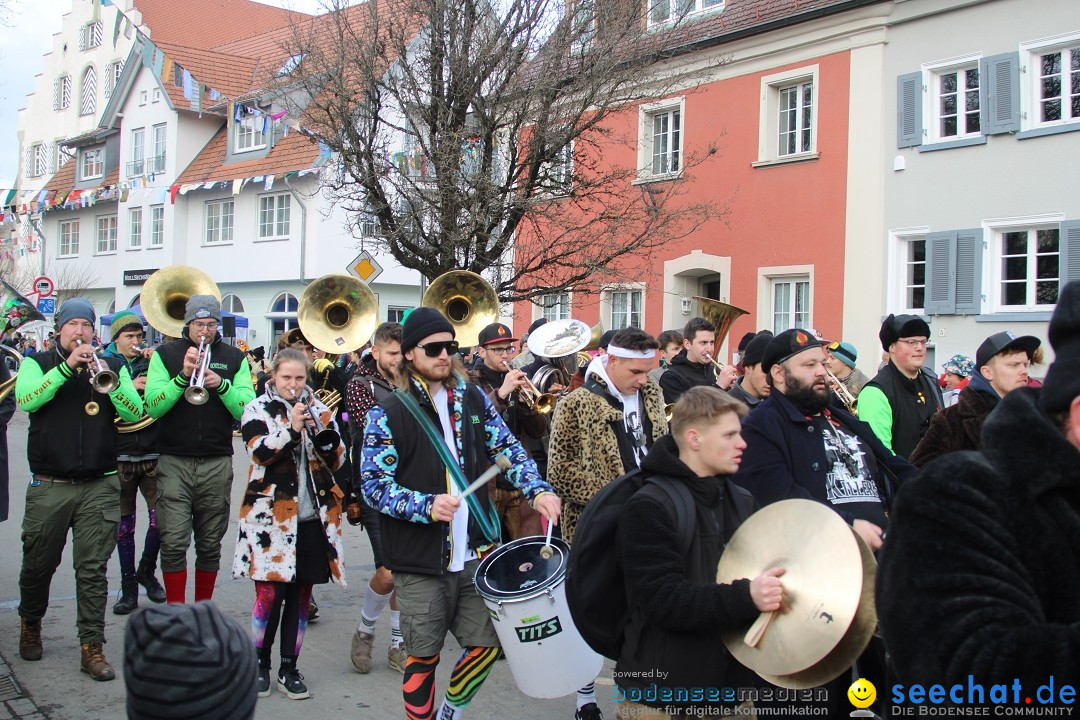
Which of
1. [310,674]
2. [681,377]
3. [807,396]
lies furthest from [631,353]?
[681,377]

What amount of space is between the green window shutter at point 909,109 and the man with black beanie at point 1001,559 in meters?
15.1

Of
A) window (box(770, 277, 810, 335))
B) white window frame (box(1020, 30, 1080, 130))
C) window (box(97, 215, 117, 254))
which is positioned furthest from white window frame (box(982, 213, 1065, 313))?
window (box(97, 215, 117, 254))

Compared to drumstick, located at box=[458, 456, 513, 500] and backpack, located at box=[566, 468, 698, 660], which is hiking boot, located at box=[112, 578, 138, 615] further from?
backpack, located at box=[566, 468, 698, 660]

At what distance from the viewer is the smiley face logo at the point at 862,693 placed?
4.06m

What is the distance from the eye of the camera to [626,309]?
68.0 ft

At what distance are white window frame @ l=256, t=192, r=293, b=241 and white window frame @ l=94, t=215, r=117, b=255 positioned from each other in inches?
371

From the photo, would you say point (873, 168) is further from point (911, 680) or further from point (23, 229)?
point (23, 229)

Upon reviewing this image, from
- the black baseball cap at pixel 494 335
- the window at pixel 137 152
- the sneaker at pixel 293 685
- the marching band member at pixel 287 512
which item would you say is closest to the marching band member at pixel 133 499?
the marching band member at pixel 287 512

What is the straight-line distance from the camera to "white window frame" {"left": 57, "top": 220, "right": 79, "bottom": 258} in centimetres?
4047

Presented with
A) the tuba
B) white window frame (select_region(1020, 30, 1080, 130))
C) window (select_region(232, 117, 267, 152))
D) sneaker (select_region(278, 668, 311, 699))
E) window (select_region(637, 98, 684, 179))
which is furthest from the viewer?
window (select_region(232, 117, 267, 152))

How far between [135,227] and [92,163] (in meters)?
5.58

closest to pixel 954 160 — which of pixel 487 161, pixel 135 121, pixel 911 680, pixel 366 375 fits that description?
pixel 487 161

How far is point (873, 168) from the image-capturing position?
1630 cm

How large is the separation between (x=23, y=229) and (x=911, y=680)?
4920 centimetres
